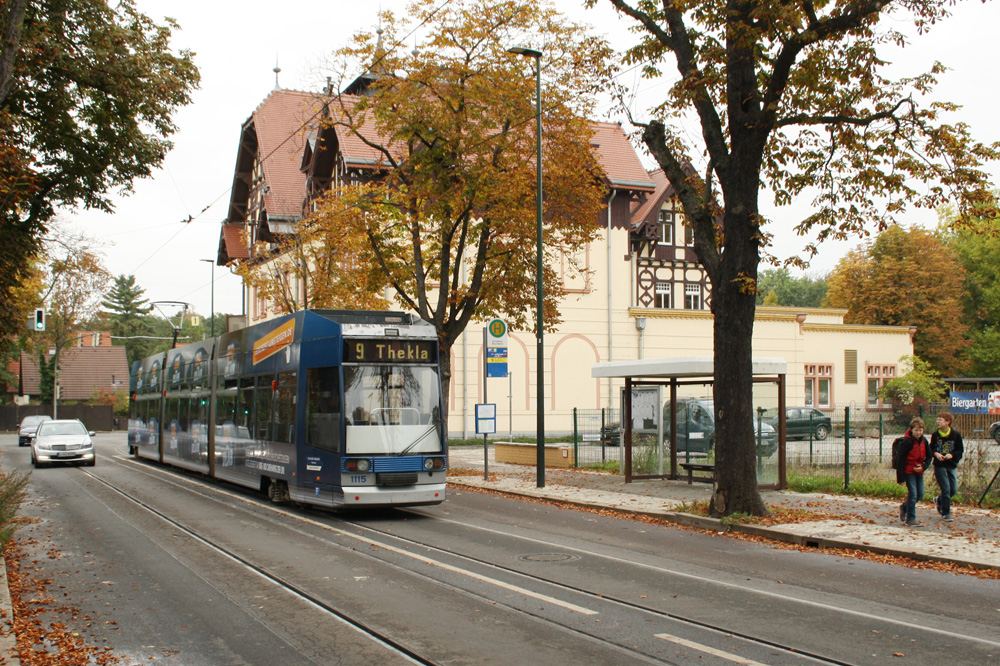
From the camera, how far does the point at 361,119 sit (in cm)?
2347

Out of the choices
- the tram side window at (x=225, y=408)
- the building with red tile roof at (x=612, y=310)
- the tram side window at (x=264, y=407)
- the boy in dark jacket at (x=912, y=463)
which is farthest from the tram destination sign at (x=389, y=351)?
the building with red tile roof at (x=612, y=310)

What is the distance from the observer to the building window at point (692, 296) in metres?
49.1

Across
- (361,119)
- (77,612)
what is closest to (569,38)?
(361,119)

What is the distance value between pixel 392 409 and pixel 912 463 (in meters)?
8.11

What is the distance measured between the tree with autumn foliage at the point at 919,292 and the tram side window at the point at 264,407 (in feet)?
169

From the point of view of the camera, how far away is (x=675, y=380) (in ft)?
71.3

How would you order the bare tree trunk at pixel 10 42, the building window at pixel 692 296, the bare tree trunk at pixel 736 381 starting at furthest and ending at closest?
1. the building window at pixel 692 296
2. the bare tree trunk at pixel 736 381
3. the bare tree trunk at pixel 10 42

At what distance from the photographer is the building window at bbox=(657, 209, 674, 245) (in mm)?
48719

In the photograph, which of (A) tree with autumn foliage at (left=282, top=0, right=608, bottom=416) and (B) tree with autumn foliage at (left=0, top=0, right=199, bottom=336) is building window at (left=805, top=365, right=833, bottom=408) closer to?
(A) tree with autumn foliage at (left=282, top=0, right=608, bottom=416)

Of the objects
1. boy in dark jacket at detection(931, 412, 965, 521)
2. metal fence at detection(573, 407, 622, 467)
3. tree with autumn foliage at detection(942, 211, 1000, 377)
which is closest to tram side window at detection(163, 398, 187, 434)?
metal fence at detection(573, 407, 622, 467)

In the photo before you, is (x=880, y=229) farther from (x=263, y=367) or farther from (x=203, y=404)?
(x=203, y=404)

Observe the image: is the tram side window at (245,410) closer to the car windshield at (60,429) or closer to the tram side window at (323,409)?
the tram side window at (323,409)

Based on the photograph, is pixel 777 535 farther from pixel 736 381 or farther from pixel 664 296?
pixel 664 296

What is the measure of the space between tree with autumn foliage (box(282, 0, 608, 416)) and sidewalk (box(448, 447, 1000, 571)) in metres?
4.09
